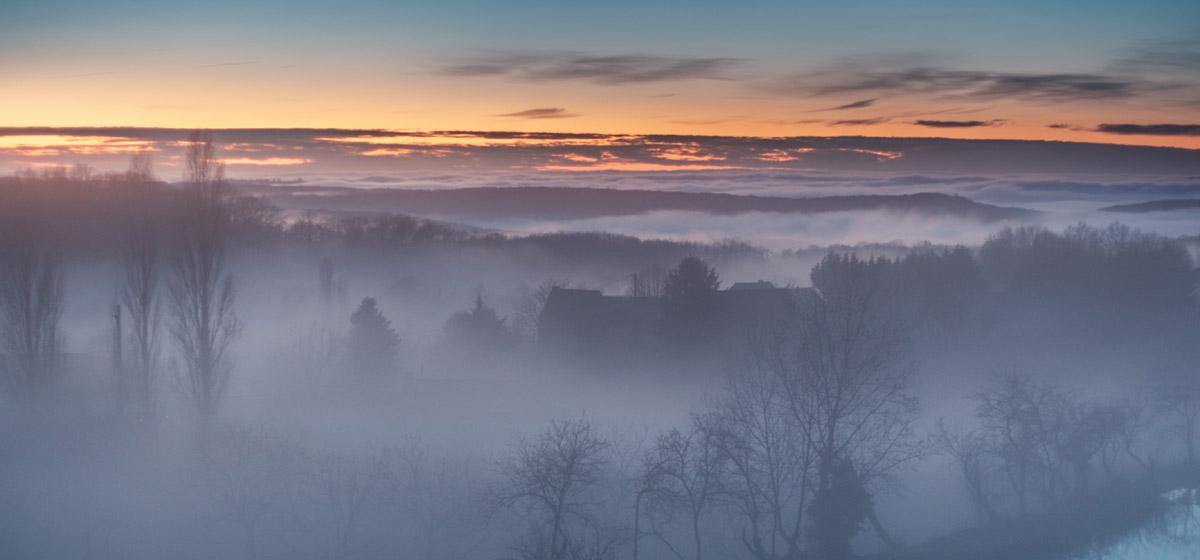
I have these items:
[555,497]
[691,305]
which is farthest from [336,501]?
[691,305]

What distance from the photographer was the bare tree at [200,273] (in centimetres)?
2348

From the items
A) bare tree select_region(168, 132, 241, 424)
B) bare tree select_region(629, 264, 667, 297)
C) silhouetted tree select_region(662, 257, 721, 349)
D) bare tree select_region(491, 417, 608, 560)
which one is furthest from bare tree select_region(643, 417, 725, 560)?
bare tree select_region(629, 264, 667, 297)

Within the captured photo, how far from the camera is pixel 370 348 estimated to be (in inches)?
1210

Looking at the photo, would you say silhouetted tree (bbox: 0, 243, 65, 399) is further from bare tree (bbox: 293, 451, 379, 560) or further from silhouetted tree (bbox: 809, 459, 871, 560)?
silhouetted tree (bbox: 809, 459, 871, 560)

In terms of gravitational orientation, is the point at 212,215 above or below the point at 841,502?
above

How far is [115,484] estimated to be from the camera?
Result: 21.6 metres

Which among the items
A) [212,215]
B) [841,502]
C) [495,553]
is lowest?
[495,553]

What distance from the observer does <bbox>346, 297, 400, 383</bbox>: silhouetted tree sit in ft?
99.7

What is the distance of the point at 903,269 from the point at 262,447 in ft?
92.1

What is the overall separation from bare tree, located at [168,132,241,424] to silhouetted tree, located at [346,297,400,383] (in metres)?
6.62

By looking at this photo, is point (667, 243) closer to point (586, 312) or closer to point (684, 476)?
point (586, 312)

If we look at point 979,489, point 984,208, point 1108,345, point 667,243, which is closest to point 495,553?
point 979,489

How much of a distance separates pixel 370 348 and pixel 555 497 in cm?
1332

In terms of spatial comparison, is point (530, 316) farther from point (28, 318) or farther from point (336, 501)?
point (336, 501)
